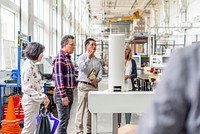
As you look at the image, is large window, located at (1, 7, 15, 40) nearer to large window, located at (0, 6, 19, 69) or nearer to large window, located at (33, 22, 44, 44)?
large window, located at (0, 6, 19, 69)

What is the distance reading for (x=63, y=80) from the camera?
10.9 ft

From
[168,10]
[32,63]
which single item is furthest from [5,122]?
[168,10]

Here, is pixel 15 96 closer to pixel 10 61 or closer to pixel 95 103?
pixel 10 61

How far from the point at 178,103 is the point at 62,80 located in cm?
290

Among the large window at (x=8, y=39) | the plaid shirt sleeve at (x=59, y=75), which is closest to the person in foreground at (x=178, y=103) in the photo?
the plaid shirt sleeve at (x=59, y=75)

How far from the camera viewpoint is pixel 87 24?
23.2 m

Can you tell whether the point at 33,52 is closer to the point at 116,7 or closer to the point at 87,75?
the point at 87,75

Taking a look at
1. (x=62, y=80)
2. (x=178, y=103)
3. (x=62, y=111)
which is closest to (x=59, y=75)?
(x=62, y=80)

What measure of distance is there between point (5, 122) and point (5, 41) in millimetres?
1995

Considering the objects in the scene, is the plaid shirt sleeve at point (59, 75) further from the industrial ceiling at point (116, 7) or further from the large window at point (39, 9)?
the industrial ceiling at point (116, 7)

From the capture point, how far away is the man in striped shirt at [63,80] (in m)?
3.28

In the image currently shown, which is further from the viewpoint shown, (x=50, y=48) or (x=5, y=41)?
(x=50, y=48)

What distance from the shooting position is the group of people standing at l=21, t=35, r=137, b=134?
2.82 metres

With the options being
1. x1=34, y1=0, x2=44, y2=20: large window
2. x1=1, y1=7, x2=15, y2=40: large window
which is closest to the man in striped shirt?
x1=1, y1=7, x2=15, y2=40: large window
